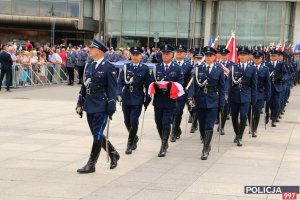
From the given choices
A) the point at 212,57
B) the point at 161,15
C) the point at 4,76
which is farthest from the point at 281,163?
the point at 161,15

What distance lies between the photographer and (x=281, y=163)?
9.80 meters

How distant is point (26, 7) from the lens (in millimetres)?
51469

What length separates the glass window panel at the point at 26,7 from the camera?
5131 cm

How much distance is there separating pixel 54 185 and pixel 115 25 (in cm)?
4763

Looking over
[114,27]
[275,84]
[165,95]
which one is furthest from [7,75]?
[114,27]

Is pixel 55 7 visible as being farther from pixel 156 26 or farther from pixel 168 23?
pixel 168 23

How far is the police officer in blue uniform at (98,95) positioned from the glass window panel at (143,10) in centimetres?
4635

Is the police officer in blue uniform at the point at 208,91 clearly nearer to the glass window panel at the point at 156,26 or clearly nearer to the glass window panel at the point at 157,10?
the glass window panel at the point at 156,26

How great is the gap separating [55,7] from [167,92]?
43054 millimetres

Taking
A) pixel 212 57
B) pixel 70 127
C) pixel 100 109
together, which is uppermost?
pixel 212 57

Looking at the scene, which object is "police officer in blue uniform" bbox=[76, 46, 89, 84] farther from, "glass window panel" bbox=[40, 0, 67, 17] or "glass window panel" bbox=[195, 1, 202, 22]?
"glass window panel" bbox=[195, 1, 202, 22]

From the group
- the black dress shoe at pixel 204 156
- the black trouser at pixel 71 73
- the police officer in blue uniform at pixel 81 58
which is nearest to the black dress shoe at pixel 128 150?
the black dress shoe at pixel 204 156

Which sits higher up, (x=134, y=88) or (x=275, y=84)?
(x=134, y=88)

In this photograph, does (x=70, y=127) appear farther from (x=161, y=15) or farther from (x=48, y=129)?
(x=161, y=15)
